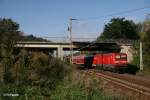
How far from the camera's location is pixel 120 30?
155500 mm

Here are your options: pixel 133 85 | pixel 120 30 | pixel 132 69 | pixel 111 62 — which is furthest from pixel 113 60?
pixel 120 30

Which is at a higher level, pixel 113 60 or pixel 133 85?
pixel 113 60

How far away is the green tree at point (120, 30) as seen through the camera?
156 meters

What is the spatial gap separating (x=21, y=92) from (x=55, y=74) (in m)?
8.53

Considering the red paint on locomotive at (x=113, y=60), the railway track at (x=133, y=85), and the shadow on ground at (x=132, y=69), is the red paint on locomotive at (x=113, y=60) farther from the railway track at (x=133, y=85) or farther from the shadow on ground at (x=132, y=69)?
the railway track at (x=133, y=85)

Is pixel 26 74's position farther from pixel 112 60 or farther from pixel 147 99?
pixel 112 60

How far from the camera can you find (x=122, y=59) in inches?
2662

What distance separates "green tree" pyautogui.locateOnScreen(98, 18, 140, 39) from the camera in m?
156

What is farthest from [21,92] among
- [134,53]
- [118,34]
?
[118,34]

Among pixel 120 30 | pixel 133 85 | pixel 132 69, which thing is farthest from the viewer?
pixel 120 30

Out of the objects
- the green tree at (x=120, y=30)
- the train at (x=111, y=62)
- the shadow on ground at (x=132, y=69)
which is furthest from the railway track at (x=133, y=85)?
the green tree at (x=120, y=30)

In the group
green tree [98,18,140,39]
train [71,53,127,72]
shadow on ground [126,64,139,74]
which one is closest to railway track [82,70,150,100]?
train [71,53,127,72]

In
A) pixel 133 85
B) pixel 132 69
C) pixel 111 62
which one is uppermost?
pixel 111 62

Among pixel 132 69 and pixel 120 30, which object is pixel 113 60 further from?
pixel 120 30
